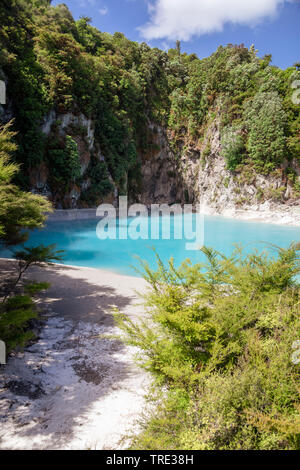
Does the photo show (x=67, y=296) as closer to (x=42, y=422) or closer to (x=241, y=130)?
(x=42, y=422)

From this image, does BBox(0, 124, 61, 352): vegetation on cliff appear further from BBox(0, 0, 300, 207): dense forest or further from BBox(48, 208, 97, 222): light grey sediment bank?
BBox(0, 0, 300, 207): dense forest

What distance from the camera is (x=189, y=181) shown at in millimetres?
43469

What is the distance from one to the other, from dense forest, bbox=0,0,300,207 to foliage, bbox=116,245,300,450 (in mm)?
22288

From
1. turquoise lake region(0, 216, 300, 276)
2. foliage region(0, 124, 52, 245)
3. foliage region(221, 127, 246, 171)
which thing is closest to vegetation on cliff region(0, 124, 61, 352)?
foliage region(0, 124, 52, 245)

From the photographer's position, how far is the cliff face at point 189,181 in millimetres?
25484

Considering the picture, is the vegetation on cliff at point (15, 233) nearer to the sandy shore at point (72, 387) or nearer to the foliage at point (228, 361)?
the sandy shore at point (72, 387)

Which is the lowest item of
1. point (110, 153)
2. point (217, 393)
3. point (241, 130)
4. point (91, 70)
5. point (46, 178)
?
point (217, 393)

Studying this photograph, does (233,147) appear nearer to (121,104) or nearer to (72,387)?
(121,104)

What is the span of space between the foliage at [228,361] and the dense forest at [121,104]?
2229cm

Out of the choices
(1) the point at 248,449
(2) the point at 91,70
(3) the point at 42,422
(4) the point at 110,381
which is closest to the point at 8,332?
(3) the point at 42,422

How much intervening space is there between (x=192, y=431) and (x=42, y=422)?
6.57 feet

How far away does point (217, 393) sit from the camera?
2154 millimetres

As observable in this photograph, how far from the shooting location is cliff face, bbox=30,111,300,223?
25.5m
